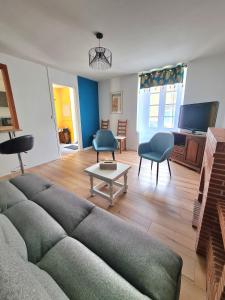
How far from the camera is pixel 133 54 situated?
8.69 feet

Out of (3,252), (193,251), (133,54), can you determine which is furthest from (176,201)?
(133,54)

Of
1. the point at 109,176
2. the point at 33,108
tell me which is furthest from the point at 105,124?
the point at 109,176

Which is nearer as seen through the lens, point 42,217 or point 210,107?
point 42,217

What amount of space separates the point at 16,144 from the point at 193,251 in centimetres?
257

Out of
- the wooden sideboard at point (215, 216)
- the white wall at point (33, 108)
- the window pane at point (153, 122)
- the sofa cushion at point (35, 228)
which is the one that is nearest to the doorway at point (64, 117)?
the white wall at point (33, 108)

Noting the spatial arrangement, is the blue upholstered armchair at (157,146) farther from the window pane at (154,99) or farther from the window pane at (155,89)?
the window pane at (155,89)

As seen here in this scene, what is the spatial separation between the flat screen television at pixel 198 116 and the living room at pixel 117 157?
2 centimetres

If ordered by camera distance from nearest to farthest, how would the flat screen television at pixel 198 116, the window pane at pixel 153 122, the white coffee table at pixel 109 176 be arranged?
the white coffee table at pixel 109 176, the flat screen television at pixel 198 116, the window pane at pixel 153 122

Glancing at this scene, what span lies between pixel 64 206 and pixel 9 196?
50 cm

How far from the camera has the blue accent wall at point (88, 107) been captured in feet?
14.1

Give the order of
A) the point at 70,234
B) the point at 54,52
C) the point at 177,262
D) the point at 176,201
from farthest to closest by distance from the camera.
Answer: the point at 54,52, the point at 176,201, the point at 70,234, the point at 177,262

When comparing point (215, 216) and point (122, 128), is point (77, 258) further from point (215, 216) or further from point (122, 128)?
point (122, 128)

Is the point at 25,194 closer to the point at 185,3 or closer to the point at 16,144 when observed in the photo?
the point at 16,144

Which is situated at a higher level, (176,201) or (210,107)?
(210,107)
